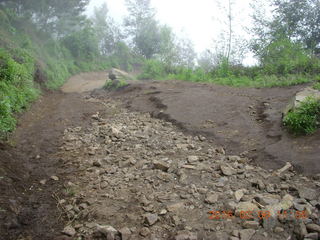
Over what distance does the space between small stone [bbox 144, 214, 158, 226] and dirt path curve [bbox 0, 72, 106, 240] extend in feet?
2.62

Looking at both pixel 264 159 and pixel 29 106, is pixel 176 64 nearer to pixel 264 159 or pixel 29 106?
pixel 29 106

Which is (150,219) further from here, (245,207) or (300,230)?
(300,230)

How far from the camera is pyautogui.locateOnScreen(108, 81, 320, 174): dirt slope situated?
10.7ft

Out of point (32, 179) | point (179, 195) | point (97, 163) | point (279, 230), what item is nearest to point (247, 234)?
point (279, 230)

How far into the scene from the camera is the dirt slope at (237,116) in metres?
3.27

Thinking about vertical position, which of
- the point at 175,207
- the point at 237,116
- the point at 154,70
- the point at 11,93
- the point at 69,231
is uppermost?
the point at 154,70

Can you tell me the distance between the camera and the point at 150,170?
3.22 m

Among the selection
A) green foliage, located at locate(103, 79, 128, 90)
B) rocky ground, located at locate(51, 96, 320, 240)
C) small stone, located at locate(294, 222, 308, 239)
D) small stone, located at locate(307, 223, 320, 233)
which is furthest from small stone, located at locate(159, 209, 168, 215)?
green foliage, located at locate(103, 79, 128, 90)

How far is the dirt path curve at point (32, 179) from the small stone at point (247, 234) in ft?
5.25

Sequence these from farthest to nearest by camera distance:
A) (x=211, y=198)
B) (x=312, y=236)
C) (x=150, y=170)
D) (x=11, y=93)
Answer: (x=11, y=93)
(x=150, y=170)
(x=211, y=198)
(x=312, y=236)

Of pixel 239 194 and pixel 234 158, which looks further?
pixel 234 158

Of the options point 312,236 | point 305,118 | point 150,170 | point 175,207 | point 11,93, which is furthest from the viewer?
point 11,93

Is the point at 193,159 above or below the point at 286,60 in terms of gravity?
below

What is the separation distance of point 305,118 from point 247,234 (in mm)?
2292
